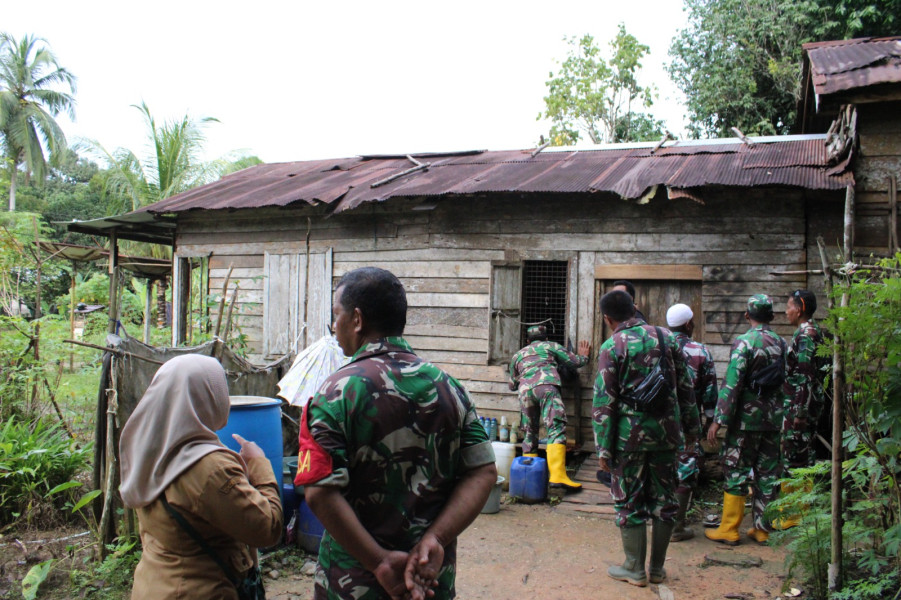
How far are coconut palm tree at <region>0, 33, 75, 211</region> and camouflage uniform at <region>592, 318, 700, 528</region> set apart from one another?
35233 millimetres

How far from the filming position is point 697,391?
578 cm

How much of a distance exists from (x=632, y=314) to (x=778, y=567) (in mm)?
2283

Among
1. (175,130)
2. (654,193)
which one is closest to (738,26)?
(654,193)

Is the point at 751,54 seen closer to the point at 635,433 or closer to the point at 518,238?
the point at 518,238

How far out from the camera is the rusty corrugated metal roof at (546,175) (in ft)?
22.4

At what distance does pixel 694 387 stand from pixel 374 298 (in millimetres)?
4258

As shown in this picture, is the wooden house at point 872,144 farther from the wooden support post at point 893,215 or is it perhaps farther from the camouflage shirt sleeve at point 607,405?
the camouflage shirt sleeve at point 607,405

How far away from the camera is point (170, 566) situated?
2.11 metres

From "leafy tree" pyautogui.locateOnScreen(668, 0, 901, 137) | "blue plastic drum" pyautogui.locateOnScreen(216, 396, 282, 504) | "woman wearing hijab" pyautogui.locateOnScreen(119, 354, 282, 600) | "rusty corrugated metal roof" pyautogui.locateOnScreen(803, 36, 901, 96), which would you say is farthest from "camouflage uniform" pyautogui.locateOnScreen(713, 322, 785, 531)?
"leafy tree" pyautogui.locateOnScreen(668, 0, 901, 137)

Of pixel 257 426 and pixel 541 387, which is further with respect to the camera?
pixel 541 387

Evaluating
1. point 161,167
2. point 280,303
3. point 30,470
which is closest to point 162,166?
point 161,167

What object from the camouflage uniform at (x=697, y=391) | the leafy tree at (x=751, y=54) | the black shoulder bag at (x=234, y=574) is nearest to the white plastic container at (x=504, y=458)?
the camouflage uniform at (x=697, y=391)

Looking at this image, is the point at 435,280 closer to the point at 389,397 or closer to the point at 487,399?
the point at 487,399

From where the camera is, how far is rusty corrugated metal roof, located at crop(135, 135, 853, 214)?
682 cm
